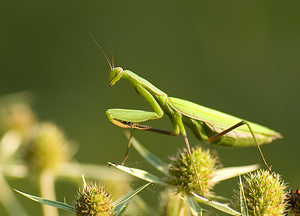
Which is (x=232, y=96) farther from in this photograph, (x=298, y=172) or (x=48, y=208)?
(x=48, y=208)

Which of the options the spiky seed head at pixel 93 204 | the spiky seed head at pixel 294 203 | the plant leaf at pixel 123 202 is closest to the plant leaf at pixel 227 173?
the spiky seed head at pixel 294 203

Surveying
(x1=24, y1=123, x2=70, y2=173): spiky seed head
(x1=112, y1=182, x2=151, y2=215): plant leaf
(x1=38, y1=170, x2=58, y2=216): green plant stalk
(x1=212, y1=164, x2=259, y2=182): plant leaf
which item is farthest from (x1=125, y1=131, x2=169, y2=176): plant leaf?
(x1=24, y1=123, x2=70, y2=173): spiky seed head

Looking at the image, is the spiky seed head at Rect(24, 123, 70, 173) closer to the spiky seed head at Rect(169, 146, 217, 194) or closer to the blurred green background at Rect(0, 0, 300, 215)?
the spiky seed head at Rect(169, 146, 217, 194)

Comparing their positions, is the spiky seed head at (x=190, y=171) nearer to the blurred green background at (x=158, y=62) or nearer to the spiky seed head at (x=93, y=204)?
the spiky seed head at (x=93, y=204)

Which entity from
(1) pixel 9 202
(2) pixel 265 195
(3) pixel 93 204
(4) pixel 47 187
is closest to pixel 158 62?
(4) pixel 47 187

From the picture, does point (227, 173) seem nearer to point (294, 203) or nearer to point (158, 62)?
point (294, 203)

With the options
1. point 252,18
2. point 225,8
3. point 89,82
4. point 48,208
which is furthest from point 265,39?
point 48,208
